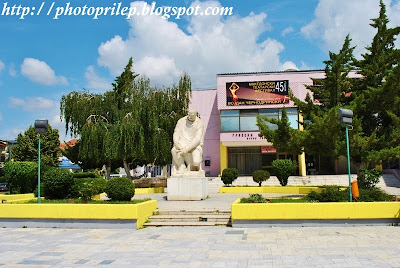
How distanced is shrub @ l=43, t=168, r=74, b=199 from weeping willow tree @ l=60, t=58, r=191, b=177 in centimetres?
892

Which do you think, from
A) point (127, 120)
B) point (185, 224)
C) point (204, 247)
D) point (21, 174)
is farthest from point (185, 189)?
point (127, 120)

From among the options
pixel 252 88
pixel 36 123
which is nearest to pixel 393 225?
pixel 36 123

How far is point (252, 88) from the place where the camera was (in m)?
33.3

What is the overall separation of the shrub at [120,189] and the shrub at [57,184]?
9.45ft

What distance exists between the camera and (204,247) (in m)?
7.57

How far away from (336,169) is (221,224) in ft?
89.7

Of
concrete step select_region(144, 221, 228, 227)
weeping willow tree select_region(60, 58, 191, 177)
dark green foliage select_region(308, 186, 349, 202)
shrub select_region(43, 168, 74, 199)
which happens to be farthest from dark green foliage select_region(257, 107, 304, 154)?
weeping willow tree select_region(60, 58, 191, 177)

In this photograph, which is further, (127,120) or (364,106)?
(127,120)

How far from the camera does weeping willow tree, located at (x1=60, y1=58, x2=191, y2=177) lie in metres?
22.8

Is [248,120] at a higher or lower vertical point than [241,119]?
lower

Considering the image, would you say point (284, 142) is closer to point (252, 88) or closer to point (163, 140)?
point (163, 140)

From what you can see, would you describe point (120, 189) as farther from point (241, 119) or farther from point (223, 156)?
point (223, 156)

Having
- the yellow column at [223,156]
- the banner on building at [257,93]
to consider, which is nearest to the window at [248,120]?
the banner on building at [257,93]

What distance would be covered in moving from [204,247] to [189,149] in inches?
301
